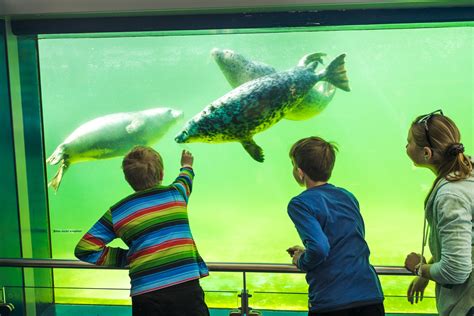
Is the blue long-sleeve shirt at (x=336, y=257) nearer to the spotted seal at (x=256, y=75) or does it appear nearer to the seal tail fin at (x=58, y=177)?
the spotted seal at (x=256, y=75)

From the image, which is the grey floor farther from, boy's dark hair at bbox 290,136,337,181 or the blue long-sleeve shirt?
boy's dark hair at bbox 290,136,337,181

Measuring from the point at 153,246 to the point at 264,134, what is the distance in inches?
189

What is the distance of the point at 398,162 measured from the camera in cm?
588

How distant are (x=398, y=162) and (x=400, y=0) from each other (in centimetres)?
322

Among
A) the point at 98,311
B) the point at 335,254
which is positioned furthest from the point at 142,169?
the point at 98,311

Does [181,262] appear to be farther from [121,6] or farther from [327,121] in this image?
[327,121]

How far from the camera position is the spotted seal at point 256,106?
3859 millimetres

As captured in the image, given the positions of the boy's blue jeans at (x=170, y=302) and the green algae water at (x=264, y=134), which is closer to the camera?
the boy's blue jeans at (x=170, y=302)

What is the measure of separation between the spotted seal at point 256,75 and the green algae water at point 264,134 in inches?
20.1

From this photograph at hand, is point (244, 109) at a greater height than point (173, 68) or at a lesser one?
lesser

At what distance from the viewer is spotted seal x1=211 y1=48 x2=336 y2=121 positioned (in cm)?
446

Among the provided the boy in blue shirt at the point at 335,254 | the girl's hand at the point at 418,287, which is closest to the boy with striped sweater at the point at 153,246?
the boy in blue shirt at the point at 335,254

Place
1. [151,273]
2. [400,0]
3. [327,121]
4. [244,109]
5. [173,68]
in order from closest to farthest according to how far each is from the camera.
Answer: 1. [151,273]
2. [400,0]
3. [244,109]
4. [173,68]
5. [327,121]

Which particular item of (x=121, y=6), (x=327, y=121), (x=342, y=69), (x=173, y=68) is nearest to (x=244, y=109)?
(x=342, y=69)
